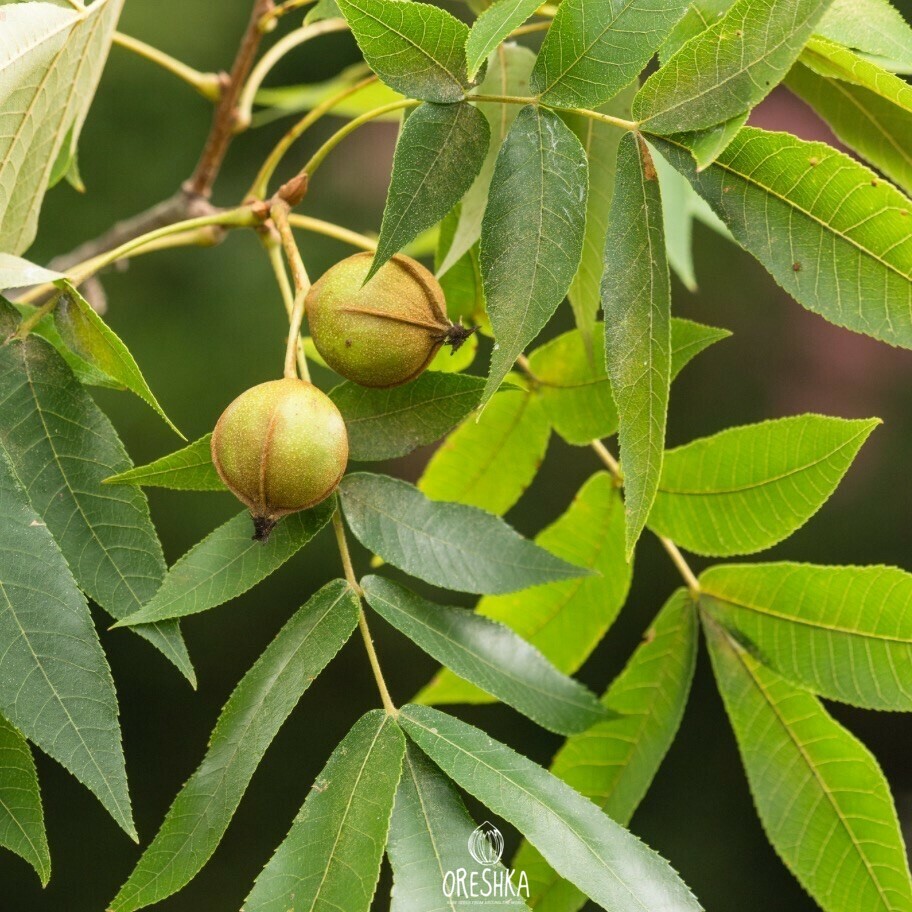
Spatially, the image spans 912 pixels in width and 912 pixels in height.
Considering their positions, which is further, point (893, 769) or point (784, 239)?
point (893, 769)

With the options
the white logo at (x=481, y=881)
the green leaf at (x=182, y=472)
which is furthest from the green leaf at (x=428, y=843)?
the green leaf at (x=182, y=472)

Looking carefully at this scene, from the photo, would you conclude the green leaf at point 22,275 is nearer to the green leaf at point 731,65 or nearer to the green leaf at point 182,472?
the green leaf at point 182,472

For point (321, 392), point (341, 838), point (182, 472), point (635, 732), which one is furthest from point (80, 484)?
point (635, 732)

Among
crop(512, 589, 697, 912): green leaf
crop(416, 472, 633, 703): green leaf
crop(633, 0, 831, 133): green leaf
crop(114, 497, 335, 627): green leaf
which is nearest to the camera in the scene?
crop(633, 0, 831, 133): green leaf

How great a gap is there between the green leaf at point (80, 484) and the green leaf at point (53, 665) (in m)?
0.04

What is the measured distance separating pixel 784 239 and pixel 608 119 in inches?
6.1

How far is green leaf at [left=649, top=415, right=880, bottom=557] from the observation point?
3.16ft

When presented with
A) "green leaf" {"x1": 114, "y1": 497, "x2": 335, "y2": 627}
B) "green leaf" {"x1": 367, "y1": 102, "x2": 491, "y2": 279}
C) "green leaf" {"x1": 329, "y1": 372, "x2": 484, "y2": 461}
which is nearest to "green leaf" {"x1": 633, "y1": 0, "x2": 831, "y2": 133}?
"green leaf" {"x1": 367, "y1": 102, "x2": 491, "y2": 279}

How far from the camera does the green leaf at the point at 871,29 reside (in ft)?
2.83

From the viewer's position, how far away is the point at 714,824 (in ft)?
12.2

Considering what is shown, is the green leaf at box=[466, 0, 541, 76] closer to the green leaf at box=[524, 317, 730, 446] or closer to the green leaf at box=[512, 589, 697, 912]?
the green leaf at box=[524, 317, 730, 446]

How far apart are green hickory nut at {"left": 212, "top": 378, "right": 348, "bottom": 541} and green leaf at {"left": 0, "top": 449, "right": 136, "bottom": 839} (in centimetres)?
13

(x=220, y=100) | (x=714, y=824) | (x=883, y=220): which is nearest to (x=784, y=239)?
(x=883, y=220)

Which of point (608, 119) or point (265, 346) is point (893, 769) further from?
point (608, 119)
